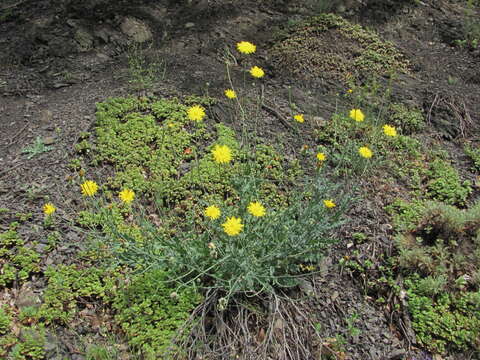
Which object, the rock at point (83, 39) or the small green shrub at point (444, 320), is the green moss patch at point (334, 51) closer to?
the rock at point (83, 39)

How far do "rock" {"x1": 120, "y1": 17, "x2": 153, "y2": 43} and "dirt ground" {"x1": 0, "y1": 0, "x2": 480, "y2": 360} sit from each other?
0.04 metres

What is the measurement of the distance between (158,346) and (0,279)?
110 centimetres

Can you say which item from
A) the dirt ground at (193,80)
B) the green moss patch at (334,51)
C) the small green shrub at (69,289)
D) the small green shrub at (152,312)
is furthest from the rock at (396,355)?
the green moss patch at (334,51)

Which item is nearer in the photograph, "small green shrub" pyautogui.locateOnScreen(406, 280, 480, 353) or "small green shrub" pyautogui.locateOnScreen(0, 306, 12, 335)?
"small green shrub" pyautogui.locateOnScreen(0, 306, 12, 335)

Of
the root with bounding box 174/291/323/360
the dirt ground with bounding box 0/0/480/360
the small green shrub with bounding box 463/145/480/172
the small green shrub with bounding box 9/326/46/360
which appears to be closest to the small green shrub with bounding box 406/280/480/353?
the dirt ground with bounding box 0/0/480/360

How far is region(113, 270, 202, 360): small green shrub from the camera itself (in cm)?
207

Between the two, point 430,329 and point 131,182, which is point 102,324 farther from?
point 430,329

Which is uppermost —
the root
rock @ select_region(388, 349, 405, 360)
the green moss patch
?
the green moss patch

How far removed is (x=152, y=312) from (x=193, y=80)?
2.54 meters

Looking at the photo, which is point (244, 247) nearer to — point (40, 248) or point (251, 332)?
point (251, 332)

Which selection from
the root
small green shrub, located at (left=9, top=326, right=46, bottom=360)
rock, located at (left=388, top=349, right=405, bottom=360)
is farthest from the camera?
rock, located at (left=388, top=349, right=405, bottom=360)

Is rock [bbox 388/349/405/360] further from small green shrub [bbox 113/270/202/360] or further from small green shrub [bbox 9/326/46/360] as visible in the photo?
small green shrub [bbox 9/326/46/360]

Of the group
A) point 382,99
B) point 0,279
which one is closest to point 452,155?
point 382,99

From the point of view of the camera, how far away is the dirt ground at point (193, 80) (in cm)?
248
